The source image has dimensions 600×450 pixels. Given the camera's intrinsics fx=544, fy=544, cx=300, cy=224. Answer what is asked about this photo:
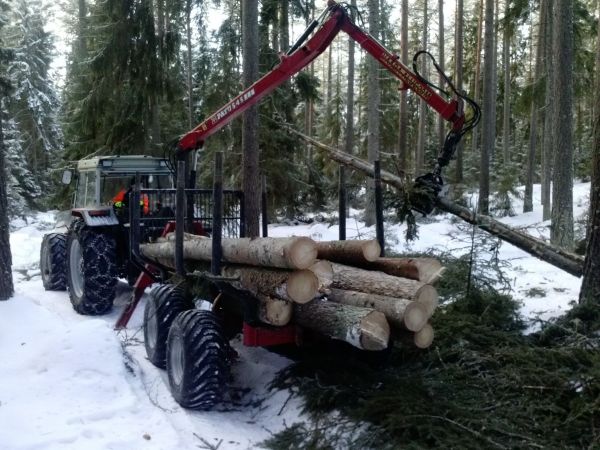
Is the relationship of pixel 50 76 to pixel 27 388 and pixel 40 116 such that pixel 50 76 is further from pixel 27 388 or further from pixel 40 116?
pixel 27 388

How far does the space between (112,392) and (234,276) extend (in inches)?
62.6

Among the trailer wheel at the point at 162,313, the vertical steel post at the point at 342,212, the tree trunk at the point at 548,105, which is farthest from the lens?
the tree trunk at the point at 548,105

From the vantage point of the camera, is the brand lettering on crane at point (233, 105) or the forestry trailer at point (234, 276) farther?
the brand lettering on crane at point (233, 105)

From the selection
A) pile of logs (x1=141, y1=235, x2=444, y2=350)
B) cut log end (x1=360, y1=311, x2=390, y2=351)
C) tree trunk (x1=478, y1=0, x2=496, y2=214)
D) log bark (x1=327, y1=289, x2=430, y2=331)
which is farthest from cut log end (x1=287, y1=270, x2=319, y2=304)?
tree trunk (x1=478, y1=0, x2=496, y2=214)

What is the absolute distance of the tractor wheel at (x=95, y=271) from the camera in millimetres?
8797

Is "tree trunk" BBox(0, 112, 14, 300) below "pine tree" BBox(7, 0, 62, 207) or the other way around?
below

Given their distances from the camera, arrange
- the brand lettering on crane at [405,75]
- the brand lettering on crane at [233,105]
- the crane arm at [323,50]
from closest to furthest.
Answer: the crane arm at [323,50] → the brand lettering on crane at [405,75] → the brand lettering on crane at [233,105]

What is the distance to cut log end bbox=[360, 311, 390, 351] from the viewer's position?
13.6 ft

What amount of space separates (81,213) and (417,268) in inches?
254

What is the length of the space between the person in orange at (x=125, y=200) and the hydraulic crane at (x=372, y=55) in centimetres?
234

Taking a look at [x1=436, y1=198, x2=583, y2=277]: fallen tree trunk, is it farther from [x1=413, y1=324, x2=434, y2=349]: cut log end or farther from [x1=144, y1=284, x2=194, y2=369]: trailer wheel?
[x1=144, y1=284, x2=194, y2=369]: trailer wheel

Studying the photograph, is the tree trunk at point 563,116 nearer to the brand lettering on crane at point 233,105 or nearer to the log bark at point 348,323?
the brand lettering on crane at point 233,105

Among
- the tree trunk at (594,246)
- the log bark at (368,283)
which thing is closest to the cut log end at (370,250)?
the log bark at (368,283)

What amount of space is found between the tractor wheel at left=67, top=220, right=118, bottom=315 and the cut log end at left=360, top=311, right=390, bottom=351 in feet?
19.4
